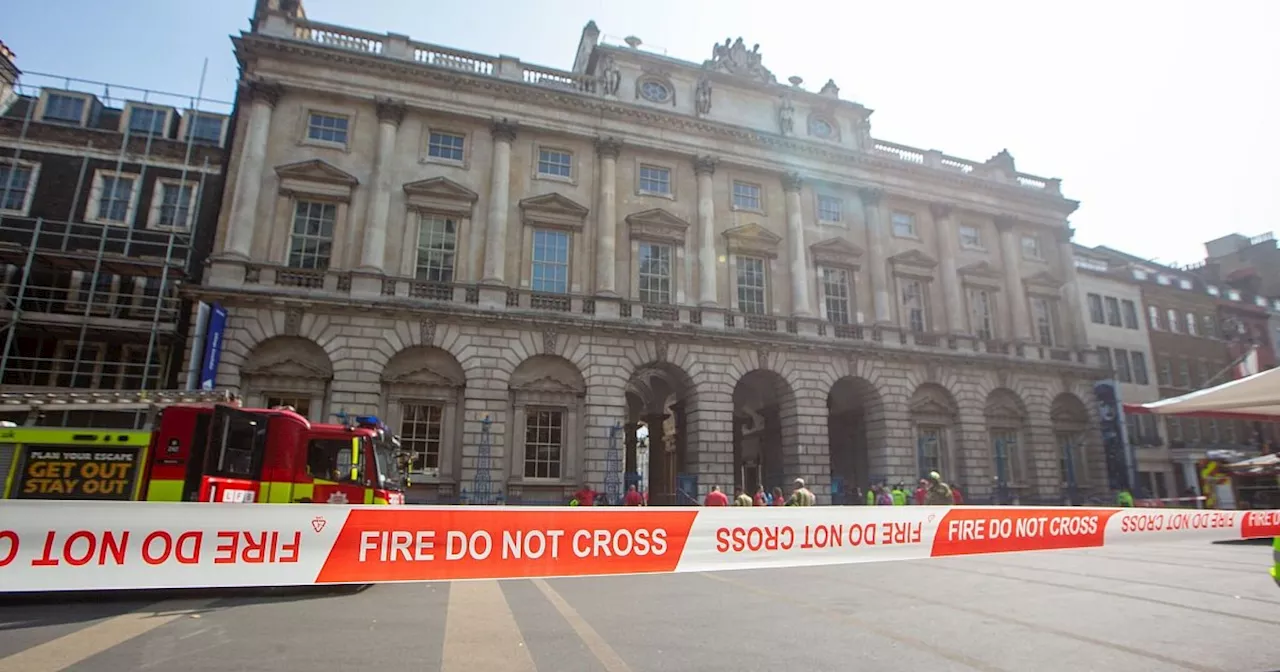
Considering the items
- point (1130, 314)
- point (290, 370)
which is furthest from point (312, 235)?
point (1130, 314)

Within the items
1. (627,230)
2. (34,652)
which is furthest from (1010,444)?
(34,652)

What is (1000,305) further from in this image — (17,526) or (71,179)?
(71,179)

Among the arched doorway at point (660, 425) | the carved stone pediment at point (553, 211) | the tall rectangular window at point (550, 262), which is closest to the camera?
the arched doorway at point (660, 425)

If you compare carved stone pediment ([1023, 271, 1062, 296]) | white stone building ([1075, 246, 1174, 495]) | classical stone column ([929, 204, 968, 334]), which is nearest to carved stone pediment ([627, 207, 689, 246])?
classical stone column ([929, 204, 968, 334])

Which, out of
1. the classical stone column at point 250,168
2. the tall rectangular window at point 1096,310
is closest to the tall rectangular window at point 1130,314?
the tall rectangular window at point 1096,310

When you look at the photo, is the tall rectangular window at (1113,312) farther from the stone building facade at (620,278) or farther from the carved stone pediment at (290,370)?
the carved stone pediment at (290,370)

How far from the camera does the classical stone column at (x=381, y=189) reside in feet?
67.7

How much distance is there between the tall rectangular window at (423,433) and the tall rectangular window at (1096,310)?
34385 mm

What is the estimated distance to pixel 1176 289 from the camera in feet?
126

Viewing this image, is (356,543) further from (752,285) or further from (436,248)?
(752,285)

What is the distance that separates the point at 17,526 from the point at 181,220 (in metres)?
21.8

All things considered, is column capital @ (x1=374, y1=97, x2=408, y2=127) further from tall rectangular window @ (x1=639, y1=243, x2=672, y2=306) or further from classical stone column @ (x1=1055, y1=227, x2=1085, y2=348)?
classical stone column @ (x1=1055, y1=227, x2=1085, y2=348)

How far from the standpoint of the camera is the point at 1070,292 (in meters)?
30.4

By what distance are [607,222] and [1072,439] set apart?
23278mm
